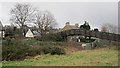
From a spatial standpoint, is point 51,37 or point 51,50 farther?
point 51,37

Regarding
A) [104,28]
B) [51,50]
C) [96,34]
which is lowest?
[51,50]

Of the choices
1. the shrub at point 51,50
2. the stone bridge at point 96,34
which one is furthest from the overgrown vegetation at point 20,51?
the stone bridge at point 96,34

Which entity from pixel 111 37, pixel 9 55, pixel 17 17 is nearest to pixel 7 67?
pixel 9 55

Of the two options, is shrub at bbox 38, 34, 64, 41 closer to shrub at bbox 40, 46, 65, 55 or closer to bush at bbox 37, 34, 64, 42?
bush at bbox 37, 34, 64, 42

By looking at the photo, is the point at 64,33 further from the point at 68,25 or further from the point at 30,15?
the point at 68,25

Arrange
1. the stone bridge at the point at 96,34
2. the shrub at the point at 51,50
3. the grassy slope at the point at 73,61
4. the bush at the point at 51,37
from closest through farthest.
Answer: the grassy slope at the point at 73,61
the shrub at the point at 51,50
the stone bridge at the point at 96,34
the bush at the point at 51,37

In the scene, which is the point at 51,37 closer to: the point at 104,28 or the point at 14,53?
the point at 14,53

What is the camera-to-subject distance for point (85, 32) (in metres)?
43.1

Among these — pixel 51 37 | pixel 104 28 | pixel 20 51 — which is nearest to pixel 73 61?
pixel 20 51

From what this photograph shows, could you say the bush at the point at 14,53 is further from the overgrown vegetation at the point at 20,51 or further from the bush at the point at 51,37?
the bush at the point at 51,37

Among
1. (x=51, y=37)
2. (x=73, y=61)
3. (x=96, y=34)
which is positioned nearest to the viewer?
(x=73, y=61)

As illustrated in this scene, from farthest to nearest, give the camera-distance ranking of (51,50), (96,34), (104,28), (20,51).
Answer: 1. (104,28)
2. (96,34)
3. (51,50)
4. (20,51)

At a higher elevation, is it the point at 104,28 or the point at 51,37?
the point at 104,28

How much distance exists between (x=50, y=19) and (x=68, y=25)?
11029 mm
